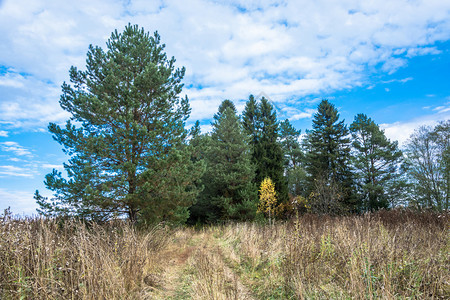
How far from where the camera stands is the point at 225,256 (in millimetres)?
6453

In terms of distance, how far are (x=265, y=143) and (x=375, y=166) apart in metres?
11.8

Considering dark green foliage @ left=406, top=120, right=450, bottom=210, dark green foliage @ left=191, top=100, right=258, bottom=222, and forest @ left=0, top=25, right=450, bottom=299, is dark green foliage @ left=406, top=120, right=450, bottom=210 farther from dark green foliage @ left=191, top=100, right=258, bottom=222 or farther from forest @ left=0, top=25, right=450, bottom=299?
dark green foliage @ left=191, top=100, right=258, bottom=222

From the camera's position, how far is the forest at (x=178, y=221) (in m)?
3.29

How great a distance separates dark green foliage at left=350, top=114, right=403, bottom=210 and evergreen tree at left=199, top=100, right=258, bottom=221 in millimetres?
12751

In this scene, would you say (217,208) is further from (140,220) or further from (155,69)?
(155,69)

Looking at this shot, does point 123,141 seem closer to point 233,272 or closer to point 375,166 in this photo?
point 233,272

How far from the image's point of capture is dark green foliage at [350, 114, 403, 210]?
21.8 metres

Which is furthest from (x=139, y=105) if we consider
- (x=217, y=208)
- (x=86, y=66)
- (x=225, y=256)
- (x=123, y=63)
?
(x=217, y=208)

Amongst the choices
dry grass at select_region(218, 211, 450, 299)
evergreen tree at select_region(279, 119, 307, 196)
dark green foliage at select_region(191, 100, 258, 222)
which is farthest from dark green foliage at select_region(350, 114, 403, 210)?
dry grass at select_region(218, 211, 450, 299)

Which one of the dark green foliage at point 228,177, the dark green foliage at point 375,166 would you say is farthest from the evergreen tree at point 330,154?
the dark green foliage at point 228,177

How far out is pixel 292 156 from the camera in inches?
1268

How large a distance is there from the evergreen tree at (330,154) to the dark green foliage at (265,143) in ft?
12.7

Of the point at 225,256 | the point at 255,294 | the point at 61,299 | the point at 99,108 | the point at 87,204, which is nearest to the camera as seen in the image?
the point at 61,299

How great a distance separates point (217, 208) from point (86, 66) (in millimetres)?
13049
